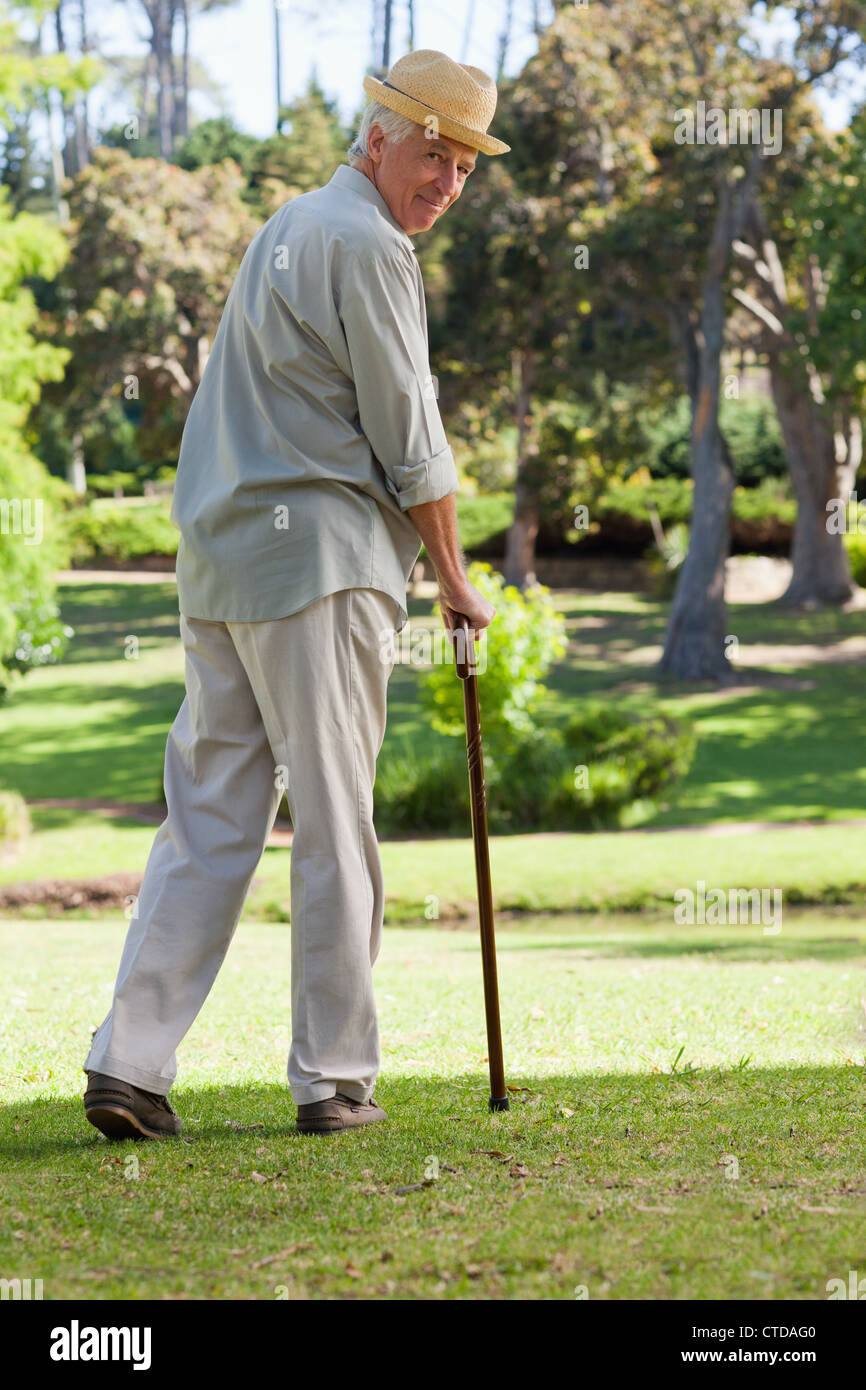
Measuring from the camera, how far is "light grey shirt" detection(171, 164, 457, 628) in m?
2.88

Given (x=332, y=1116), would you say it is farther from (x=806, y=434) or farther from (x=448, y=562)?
(x=806, y=434)

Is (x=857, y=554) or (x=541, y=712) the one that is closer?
(x=541, y=712)

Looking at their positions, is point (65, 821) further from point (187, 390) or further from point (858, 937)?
point (187, 390)

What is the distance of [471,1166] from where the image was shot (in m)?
2.63

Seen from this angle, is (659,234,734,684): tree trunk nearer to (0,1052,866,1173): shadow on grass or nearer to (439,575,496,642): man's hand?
(0,1052,866,1173): shadow on grass

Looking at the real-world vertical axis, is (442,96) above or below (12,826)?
above

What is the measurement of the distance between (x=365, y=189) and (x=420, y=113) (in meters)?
0.19

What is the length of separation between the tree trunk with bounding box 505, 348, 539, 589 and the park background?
11 centimetres

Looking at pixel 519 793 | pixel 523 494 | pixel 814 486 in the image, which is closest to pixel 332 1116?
pixel 519 793

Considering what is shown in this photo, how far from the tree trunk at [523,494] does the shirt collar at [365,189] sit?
24145 millimetres

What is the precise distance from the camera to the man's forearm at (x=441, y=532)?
2986mm

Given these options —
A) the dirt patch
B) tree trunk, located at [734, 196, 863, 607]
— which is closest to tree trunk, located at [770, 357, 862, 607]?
tree trunk, located at [734, 196, 863, 607]
